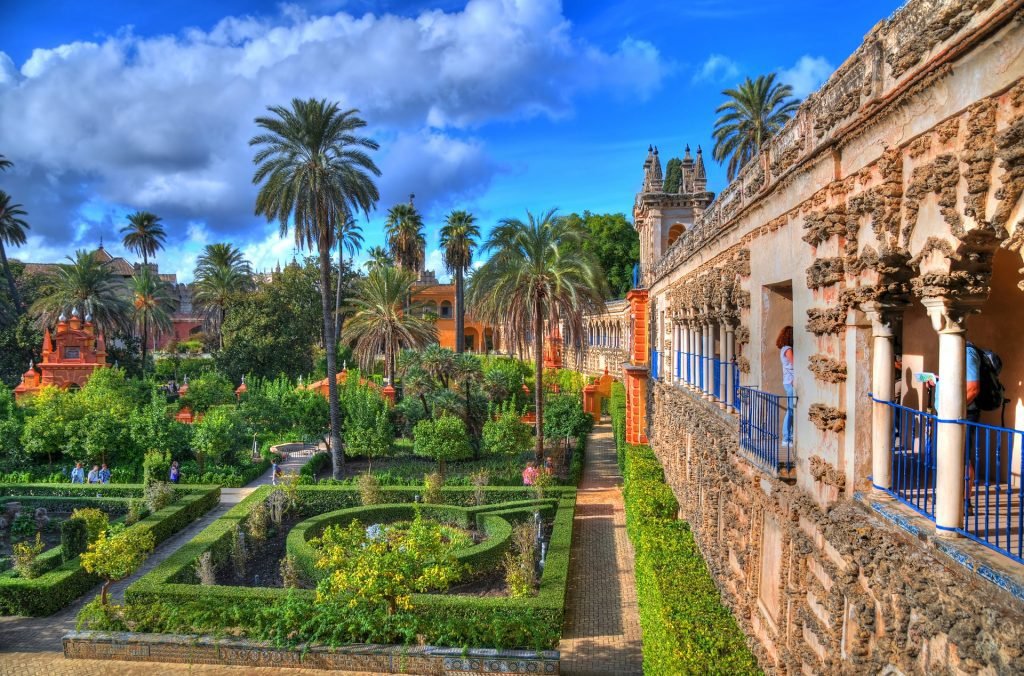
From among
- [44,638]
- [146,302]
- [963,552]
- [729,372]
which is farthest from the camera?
[146,302]

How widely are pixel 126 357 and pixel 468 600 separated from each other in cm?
4352

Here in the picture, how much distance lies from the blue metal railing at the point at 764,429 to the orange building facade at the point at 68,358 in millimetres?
41663

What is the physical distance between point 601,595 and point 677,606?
5851 millimetres

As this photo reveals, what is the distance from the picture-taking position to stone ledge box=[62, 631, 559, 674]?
12.2m

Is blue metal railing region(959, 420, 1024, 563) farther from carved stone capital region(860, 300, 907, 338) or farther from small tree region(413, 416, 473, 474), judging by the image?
small tree region(413, 416, 473, 474)

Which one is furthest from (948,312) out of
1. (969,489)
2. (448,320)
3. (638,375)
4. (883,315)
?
(448,320)

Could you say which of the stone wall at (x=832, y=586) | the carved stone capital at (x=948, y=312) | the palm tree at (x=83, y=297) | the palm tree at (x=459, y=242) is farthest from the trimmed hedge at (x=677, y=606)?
the palm tree at (x=83, y=297)

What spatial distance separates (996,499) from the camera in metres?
4.62

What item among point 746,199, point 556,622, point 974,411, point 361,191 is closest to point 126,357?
point 361,191

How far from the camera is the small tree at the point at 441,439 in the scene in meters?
23.1

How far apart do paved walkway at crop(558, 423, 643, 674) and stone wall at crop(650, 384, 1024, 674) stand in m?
2.99

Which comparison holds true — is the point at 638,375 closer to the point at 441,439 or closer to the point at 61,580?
the point at 441,439

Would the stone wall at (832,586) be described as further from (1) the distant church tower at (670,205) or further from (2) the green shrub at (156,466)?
(2) the green shrub at (156,466)

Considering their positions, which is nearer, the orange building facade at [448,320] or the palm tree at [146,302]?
the palm tree at [146,302]
